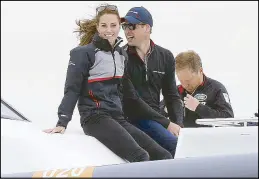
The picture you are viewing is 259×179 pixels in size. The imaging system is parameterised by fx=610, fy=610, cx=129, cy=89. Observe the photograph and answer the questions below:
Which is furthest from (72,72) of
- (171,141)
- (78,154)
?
(171,141)

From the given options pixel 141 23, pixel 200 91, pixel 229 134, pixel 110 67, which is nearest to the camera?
pixel 229 134

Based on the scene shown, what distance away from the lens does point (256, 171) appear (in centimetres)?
265

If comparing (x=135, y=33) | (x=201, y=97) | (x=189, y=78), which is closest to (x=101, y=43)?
(x=135, y=33)

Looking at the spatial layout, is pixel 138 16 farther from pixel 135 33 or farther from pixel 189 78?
pixel 189 78

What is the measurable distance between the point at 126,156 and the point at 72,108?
419mm

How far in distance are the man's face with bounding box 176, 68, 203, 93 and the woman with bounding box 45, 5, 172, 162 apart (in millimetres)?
669

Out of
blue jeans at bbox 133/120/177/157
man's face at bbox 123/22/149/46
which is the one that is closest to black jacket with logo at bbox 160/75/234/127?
blue jeans at bbox 133/120/177/157

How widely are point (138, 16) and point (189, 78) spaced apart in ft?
1.95

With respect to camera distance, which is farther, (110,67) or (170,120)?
(170,120)

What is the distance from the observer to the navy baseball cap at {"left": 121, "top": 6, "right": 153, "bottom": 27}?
3.96 m

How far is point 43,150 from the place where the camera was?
327 cm

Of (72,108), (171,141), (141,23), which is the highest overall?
(141,23)

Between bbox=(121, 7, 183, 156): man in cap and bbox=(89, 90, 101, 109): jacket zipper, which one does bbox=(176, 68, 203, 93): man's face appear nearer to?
bbox=(121, 7, 183, 156): man in cap

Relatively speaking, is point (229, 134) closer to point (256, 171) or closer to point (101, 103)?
point (256, 171)
